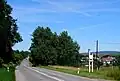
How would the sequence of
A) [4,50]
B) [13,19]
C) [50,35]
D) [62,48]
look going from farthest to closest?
[50,35], [62,48], [13,19], [4,50]

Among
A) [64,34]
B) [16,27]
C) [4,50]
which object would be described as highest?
[64,34]

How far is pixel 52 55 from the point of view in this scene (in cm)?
14350

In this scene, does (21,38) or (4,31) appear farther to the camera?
(21,38)

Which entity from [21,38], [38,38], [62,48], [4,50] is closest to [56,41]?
[62,48]

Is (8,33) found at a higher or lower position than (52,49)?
lower

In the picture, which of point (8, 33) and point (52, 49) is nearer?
point (8, 33)

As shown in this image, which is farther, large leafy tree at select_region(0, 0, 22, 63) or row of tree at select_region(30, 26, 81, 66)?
row of tree at select_region(30, 26, 81, 66)

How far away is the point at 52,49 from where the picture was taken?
14438 centimetres

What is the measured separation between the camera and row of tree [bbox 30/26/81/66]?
145m

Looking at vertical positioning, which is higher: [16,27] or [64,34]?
[64,34]

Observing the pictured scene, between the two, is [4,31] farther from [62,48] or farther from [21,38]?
[62,48]

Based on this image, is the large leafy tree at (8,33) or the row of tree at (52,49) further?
the row of tree at (52,49)

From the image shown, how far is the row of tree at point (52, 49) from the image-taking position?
144913 mm

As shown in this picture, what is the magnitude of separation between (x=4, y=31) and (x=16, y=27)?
67.4 ft
